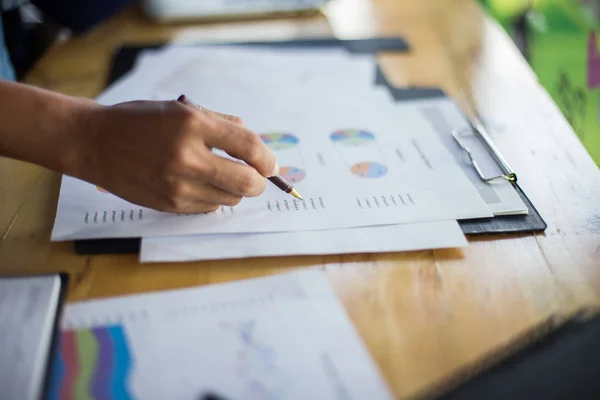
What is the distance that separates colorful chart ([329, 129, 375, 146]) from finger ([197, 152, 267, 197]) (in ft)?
0.59

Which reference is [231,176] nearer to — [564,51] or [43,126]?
[43,126]

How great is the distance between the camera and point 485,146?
748mm

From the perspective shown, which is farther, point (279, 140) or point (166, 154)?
point (279, 140)

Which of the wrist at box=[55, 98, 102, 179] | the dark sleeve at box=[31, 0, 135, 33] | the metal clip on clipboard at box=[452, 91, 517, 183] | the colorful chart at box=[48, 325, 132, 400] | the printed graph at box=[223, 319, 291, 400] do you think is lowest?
the printed graph at box=[223, 319, 291, 400]

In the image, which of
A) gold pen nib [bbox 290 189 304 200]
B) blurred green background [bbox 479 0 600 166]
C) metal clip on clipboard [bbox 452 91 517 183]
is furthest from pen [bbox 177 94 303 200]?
blurred green background [bbox 479 0 600 166]

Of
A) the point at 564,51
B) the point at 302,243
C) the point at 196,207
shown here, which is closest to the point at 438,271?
the point at 302,243

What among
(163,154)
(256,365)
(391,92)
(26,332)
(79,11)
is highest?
(79,11)

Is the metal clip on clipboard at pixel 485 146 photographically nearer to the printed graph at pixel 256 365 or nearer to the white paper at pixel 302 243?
the white paper at pixel 302 243

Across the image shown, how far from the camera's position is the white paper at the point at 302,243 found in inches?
22.6

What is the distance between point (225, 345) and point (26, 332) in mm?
152

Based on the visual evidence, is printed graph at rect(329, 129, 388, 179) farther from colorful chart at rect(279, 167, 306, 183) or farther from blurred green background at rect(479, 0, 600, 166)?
blurred green background at rect(479, 0, 600, 166)

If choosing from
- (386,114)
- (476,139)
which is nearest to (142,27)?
(386,114)

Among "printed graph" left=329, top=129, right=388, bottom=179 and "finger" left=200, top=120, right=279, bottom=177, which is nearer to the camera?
"finger" left=200, top=120, right=279, bottom=177

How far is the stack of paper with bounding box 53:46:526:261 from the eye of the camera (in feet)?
1.95
